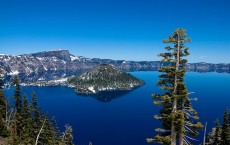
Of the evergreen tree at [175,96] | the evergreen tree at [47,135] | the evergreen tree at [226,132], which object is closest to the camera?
the evergreen tree at [175,96]

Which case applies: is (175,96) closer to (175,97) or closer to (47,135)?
(175,97)

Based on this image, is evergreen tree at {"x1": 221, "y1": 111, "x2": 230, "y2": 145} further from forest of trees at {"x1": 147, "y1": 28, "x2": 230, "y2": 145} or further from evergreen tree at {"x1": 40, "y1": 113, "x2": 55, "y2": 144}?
forest of trees at {"x1": 147, "y1": 28, "x2": 230, "y2": 145}

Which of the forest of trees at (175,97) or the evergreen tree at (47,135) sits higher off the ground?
the forest of trees at (175,97)

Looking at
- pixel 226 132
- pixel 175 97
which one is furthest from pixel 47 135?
pixel 175 97

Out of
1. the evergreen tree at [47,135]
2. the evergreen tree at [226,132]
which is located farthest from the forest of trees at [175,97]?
the evergreen tree at [226,132]

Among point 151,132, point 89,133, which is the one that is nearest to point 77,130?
point 89,133

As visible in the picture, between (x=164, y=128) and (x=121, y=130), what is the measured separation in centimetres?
16608

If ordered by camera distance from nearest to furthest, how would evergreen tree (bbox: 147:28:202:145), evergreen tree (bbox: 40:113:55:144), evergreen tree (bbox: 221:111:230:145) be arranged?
evergreen tree (bbox: 147:28:202:145) → evergreen tree (bbox: 40:113:55:144) → evergreen tree (bbox: 221:111:230:145)

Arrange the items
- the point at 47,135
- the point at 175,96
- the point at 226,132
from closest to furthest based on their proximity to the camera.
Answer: the point at 175,96 → the point at 47,135 → the point at 226,132

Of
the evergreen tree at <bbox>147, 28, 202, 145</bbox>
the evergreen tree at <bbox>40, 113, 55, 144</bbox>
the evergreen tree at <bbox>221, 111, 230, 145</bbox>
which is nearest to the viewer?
the evergreen tree at <bbox>147, 28, 202, 145</bbox>

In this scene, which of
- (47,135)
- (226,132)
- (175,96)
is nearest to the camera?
(175,96)

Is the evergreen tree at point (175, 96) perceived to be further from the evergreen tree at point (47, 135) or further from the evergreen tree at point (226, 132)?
the evergreen tree at point (226, 132)

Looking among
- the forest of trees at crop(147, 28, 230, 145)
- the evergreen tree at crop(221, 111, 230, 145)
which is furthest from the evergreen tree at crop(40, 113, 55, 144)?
the forest of trees at crop(147, 28, 230, 145)

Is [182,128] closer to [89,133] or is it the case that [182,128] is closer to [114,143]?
[114,143]
